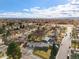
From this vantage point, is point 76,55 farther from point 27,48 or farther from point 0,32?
point 0,32

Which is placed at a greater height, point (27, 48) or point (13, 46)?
point (13, 46)

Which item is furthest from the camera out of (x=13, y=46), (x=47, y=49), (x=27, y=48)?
(x=27, y=48)

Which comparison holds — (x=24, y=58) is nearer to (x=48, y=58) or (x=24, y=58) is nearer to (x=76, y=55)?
(x=48, y=58)

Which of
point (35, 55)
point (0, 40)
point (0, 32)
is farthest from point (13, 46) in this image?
point (0, 32)

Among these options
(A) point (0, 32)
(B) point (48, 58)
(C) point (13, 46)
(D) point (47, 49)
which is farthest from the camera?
(A) point (0, 32)

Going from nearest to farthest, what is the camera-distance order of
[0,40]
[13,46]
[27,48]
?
[13,46] → [27,48] → [0,40]

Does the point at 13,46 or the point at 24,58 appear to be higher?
the point at 13,46

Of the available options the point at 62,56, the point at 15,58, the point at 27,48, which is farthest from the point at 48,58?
the point at 27,48

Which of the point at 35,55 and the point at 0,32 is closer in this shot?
the point at 35,55

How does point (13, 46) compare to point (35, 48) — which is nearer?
point (13, 46)
